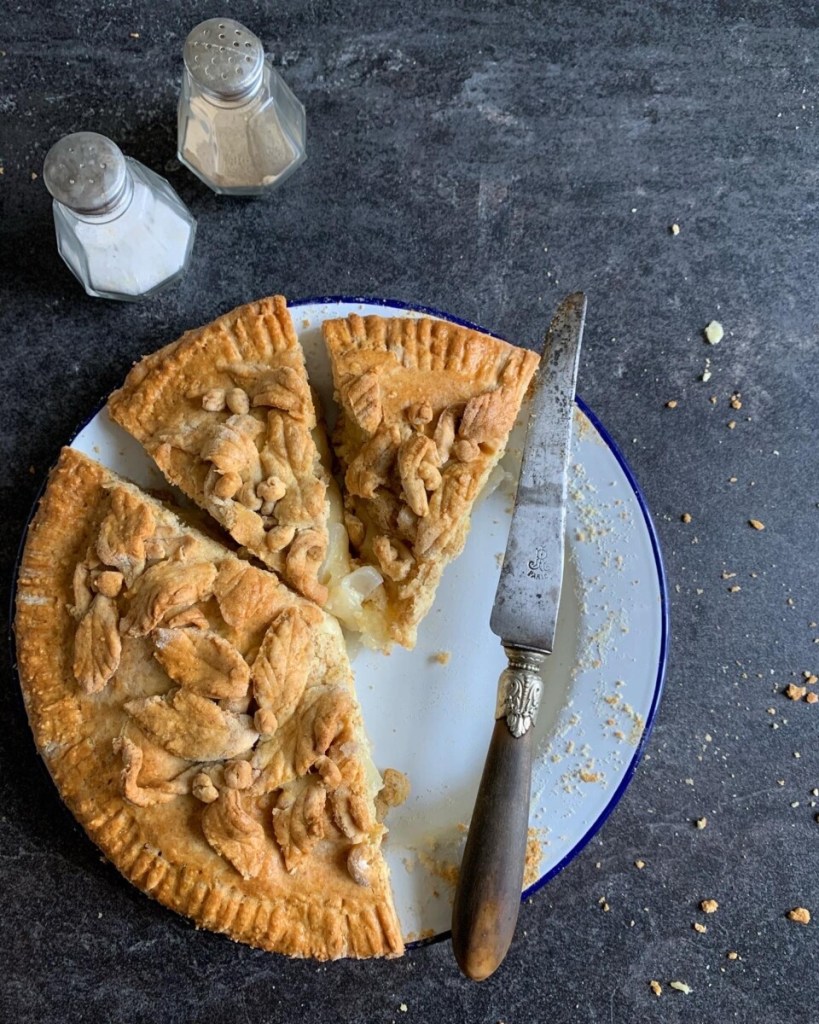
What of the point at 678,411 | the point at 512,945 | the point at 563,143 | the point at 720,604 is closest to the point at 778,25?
the point at 563,143

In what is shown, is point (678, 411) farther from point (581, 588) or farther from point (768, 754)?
point (768, 754)

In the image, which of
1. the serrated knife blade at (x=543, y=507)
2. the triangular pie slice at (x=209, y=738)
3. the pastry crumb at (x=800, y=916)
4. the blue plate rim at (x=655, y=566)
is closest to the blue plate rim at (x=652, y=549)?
the blue plate rim at (x=655, y=566)

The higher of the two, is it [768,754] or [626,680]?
[626,680]

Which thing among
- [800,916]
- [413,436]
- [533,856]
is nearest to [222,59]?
[413,436]

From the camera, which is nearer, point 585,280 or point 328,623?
point 328,623

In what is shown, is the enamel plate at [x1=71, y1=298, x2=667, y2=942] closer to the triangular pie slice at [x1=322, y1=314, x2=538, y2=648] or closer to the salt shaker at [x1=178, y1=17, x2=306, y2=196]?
the triangular pie slice at [x1=322, y1=314, x2=538, y2=648]

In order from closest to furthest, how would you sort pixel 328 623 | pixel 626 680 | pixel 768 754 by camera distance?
1. pixel 328 623
2. pixel 626 680
3. pixel 768 754

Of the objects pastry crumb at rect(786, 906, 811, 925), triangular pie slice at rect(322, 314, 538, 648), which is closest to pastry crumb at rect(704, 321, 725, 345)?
triangular pie slice at rect(322, 314, 538, 648)

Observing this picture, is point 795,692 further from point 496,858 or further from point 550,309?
point 550,309
